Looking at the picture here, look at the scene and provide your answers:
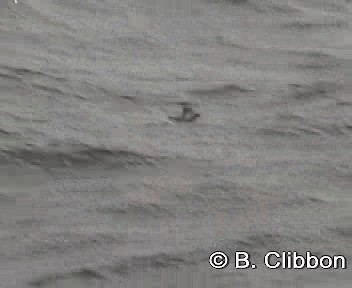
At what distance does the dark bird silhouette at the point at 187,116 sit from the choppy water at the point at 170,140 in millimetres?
28

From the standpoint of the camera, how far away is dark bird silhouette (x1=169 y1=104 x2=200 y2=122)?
3.01 meters

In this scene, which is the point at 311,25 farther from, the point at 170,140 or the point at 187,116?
the point at 170,140

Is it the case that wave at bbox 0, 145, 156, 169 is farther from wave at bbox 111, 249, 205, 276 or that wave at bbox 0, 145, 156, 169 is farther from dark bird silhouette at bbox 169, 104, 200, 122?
wave at bbox 111, 249, 205, 276

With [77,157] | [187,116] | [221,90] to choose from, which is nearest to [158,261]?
[77,157]

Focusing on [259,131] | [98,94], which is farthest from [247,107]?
[98,94]

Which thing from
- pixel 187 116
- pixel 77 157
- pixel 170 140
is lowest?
pixel 77 157

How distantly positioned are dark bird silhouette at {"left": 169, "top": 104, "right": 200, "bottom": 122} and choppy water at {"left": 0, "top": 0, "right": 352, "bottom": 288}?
0.09 feet

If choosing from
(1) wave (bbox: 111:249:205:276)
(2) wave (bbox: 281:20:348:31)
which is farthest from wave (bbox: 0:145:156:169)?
(2) wave (bbox: 281:20:348:31)

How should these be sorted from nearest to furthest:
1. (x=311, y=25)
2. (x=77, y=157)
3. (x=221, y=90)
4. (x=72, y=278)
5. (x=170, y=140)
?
(x=72, y=278) → (x=77, y=157) → (x=170, y=140) → (x=221, y=90) → (x=311, y=25)

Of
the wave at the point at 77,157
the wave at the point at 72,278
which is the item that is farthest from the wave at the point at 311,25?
the wave at the point at 72,278

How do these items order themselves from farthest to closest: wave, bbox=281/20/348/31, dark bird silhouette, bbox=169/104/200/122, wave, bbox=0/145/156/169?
wave, bbox=281/20/348/31 < dark bird silhouette, bbox=169/104/200/122 < wave, bbox=0/145/156/169

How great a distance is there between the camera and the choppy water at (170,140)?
2418mm

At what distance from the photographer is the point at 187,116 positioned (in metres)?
3.03

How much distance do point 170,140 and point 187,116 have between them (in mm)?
158
